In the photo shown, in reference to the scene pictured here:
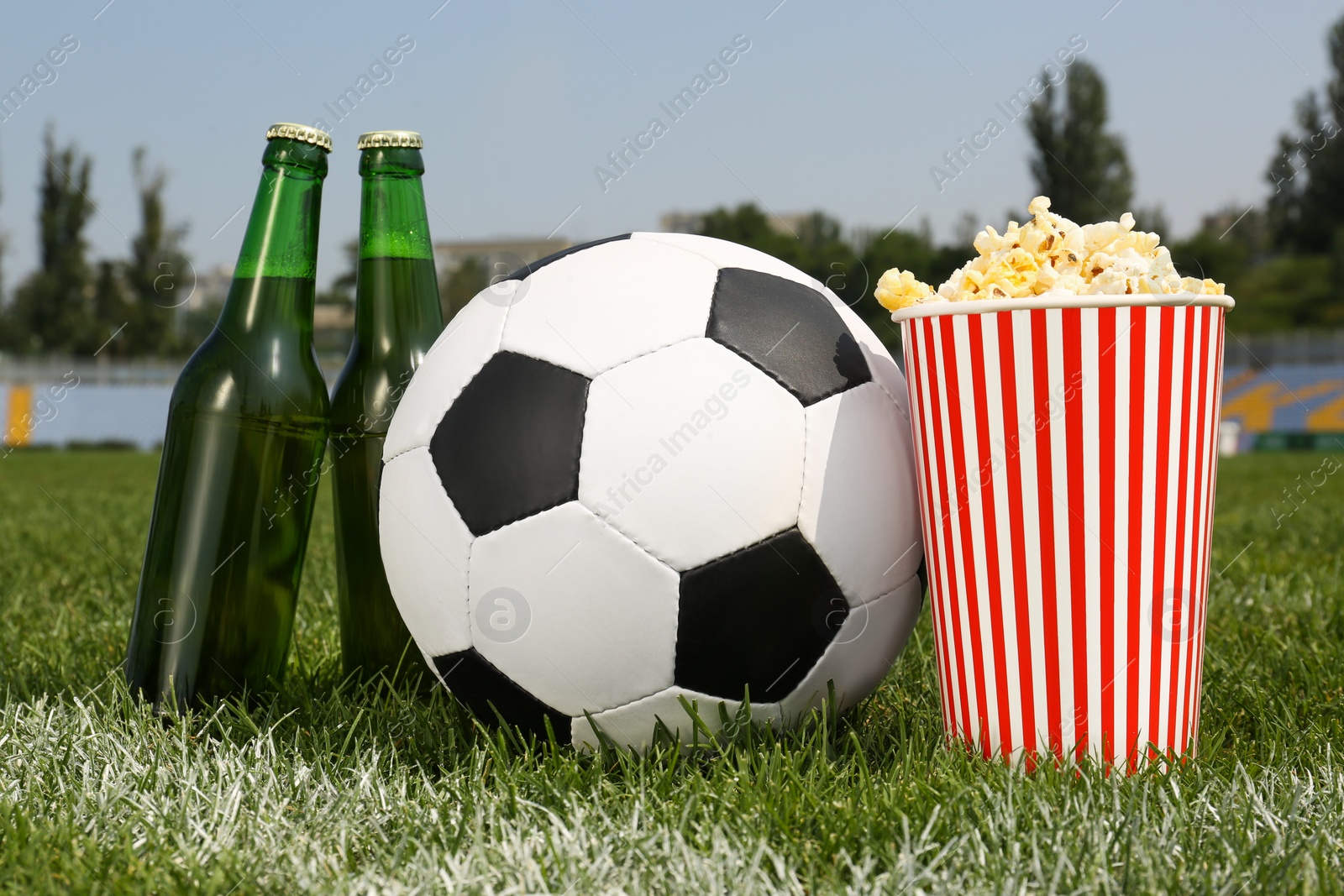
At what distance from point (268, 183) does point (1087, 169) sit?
1716 inches

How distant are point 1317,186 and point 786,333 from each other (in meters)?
53.1

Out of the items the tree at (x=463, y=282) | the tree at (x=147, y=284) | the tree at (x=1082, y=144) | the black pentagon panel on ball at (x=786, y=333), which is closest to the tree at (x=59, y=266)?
the tree at (x=147, y=284)

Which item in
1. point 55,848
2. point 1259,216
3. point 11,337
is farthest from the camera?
point 1259,216

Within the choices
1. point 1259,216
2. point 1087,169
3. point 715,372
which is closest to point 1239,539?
point 715,372

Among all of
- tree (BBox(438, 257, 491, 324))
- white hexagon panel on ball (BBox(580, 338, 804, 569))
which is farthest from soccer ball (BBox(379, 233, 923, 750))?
tree (BBox(438, 257, 491, 324))

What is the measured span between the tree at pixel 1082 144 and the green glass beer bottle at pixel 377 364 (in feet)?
136

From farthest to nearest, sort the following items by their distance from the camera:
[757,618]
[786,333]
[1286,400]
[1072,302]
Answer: [1286,400] → [786,333] → [757,618] → [1072,302]

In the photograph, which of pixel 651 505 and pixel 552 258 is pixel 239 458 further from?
pixel 651 505

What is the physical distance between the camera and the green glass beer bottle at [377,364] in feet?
7.38

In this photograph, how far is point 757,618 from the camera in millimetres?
1738

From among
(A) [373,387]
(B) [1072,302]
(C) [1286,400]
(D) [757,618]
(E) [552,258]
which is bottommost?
(C) [1286,400]

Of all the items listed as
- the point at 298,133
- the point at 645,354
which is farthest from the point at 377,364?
the point at 645,354

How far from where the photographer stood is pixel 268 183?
2189 millimetres

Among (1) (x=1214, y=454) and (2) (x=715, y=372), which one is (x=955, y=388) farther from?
(1) (x=1214, y=454)
